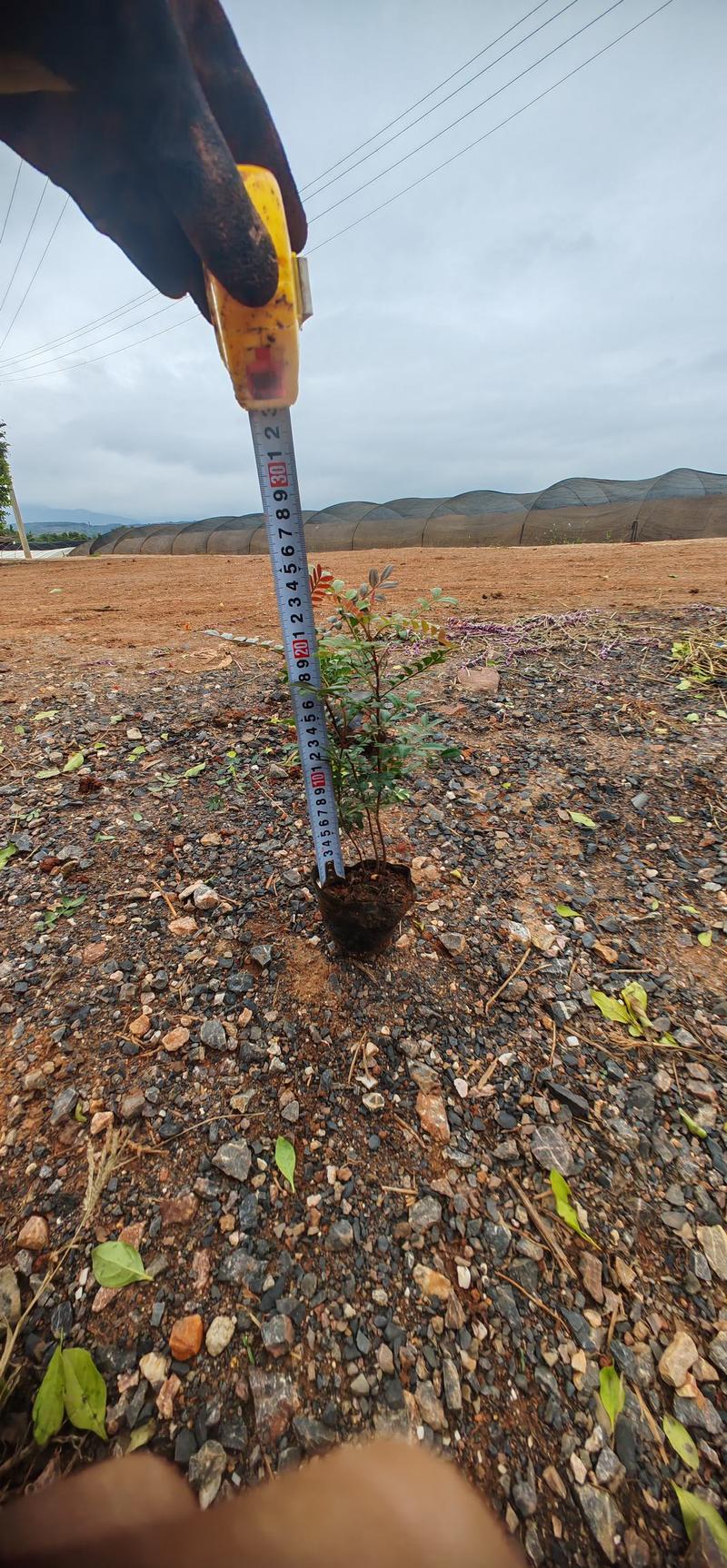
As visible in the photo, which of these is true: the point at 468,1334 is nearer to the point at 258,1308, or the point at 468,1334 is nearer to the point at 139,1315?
the point at 258,1308

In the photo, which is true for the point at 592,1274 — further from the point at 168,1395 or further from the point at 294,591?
the point at 294,591

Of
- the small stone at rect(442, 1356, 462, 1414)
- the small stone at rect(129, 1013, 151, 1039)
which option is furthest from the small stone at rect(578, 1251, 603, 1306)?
the small stone at rect(129, 1013, 151, 1039)

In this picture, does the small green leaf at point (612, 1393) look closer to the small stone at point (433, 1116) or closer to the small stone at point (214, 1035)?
the small stone at point (433, 1116)

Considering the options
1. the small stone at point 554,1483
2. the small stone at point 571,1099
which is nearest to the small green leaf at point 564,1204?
the small stone at point 571,1099

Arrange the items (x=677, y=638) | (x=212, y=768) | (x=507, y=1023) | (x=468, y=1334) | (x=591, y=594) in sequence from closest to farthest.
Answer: (x=468, y=1334) < (x=507, y=1023) < (x=212, y=768) < (x=677, y=638) < (x=591, y=594)

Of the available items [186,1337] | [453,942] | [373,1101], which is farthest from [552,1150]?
[186,1337]

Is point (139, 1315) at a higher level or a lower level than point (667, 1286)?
higher

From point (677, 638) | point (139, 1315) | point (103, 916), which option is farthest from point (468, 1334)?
point (677, 638)

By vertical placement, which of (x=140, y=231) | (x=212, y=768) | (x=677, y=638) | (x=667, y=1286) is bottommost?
(x=667, y=1286)

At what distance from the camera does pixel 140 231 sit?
50.3 inches

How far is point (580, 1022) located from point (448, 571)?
27.0ft

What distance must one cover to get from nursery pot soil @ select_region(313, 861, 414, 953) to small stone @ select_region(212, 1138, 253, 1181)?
0.62 meters

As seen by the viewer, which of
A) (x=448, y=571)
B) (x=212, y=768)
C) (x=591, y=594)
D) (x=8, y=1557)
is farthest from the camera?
(x=448, y=571)

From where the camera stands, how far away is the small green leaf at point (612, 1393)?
107cm
